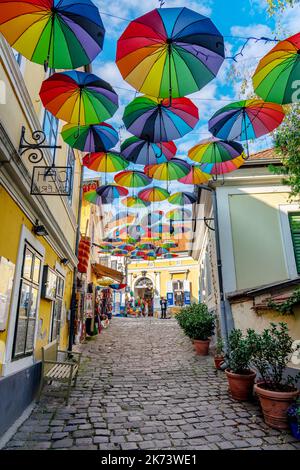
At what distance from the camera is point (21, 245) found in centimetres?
439

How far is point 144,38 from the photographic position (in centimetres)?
331

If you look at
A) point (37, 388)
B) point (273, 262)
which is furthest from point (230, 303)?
point (37, 388)

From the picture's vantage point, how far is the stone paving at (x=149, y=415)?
3.47m

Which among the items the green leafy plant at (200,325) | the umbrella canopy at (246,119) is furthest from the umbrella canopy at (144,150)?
the green leafy plant at (200,325)

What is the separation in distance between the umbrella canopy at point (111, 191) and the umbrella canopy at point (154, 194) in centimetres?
57

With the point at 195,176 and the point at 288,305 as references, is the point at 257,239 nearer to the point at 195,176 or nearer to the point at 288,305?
the point at 195,176

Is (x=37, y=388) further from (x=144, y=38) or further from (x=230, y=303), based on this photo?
(x=144, y=38)

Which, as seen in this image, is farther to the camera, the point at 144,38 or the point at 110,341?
the point at 110,341

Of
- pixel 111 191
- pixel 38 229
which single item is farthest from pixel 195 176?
pixel 38 229

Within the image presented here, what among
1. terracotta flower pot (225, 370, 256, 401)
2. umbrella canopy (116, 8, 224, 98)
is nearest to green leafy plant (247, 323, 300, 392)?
terracotta flower pot (225, 370, 256, 401)

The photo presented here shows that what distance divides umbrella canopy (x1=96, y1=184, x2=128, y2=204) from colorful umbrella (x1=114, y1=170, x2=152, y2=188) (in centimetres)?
98

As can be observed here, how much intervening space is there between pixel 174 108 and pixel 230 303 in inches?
210

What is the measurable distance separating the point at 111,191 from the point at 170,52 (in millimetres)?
5371

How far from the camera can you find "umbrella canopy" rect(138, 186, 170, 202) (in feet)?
28.3
